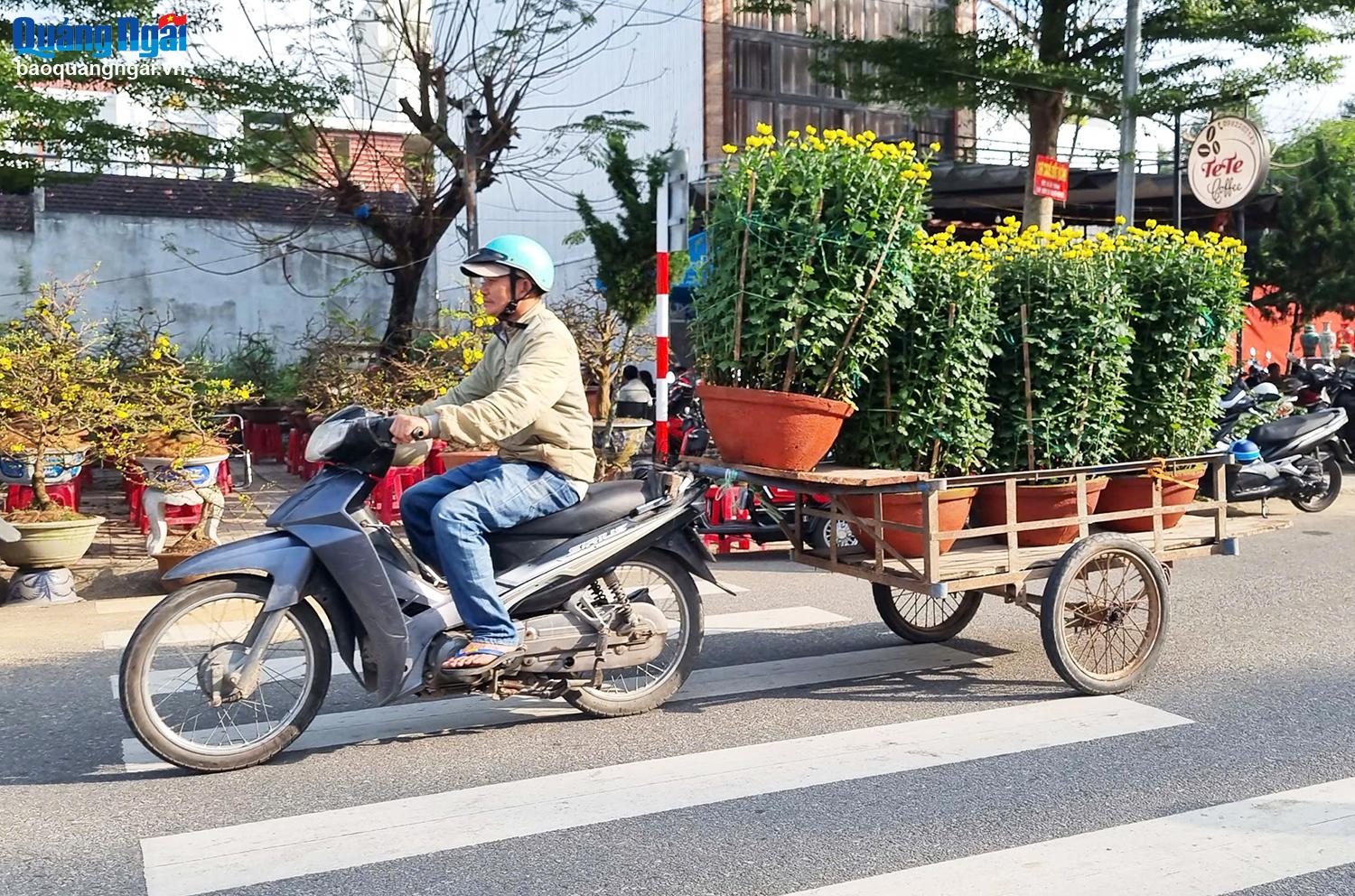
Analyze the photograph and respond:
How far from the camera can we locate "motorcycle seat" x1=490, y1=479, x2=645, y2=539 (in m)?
4.66

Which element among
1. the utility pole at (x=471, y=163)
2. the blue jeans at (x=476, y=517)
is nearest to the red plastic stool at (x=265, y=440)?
the utility pole at (x=471, y=163)

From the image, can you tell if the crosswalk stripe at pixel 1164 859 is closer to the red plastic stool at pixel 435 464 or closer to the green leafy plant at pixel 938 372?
the green leafy plant at pixel 938 372

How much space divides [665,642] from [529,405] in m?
1.15

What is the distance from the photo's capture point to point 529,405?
176 inches

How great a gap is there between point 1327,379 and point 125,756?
1405cm

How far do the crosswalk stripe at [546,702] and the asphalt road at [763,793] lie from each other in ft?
0.11

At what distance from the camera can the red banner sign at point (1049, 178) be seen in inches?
533

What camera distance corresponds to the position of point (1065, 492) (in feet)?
17.6

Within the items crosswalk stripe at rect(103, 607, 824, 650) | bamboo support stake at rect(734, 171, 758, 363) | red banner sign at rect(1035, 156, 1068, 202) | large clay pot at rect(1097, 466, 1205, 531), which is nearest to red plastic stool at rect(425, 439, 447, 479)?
crosswalk stripe at rect(103, 607, 824, 650)

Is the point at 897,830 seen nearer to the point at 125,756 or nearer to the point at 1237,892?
the point at 1237,892

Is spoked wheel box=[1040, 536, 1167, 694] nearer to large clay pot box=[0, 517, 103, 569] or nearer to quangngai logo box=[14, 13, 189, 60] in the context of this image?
large clay pot box=[0, 517, 103, 569]

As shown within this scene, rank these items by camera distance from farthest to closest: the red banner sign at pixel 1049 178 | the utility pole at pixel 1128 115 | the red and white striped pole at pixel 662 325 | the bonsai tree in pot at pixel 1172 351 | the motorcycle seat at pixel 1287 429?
1. the utility pole at pixel 1128 115
2. the red banner sign at pixel 1049 178
3. the motorcycle seat at pixel 1287 429
4. the red and white striped pole at pixel 662 325
5. the bonsai tree in pot at pixel 1172 351

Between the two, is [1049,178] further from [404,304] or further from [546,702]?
[546,702]

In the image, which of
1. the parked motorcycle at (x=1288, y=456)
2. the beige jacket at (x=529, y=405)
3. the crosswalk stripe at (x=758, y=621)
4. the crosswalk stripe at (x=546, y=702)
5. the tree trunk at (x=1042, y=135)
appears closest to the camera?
the beige jacket at (x=529, y=405)
